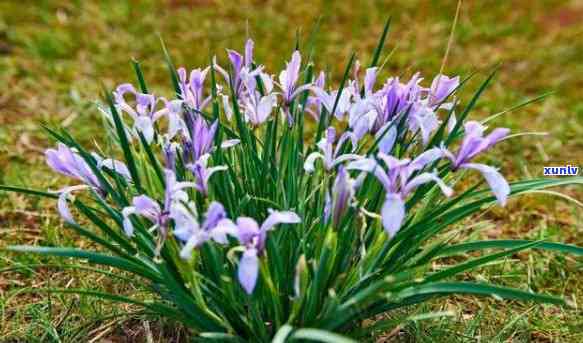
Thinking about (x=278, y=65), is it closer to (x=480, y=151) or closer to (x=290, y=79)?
(x=290, y=79)

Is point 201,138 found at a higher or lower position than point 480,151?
lower

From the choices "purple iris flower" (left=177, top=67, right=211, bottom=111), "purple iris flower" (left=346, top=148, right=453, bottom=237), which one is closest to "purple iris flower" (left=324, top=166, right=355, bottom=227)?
"purple iris flower" (left=346, top=148, right=453, bottom=237)

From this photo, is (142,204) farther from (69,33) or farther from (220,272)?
(69,33)

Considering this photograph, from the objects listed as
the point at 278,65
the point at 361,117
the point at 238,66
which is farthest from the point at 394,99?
the point at 278,65

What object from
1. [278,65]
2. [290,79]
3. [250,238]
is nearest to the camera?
[250,238]

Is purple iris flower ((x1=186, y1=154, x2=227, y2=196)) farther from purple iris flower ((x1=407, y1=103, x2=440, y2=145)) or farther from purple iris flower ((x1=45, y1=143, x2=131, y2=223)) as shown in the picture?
purple iris flower ((x1=407, y1=103, x2=440, y2=145))

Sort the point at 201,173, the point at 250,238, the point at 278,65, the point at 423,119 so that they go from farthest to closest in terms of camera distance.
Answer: the point at 278,65, the point at 423,119, the point at 201,173, the point at 250,238

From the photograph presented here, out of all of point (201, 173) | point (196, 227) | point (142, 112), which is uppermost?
point (142, 112)
